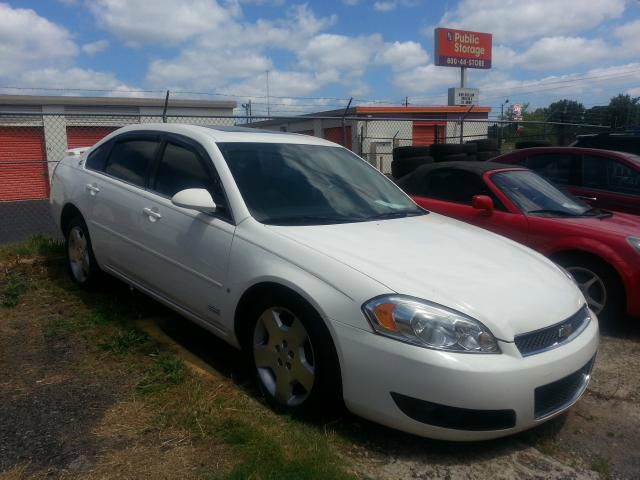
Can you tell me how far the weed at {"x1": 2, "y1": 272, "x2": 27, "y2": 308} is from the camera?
5.15m

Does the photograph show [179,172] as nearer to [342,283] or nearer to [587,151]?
[342,283]

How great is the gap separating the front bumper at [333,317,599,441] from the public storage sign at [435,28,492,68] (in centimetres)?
3940

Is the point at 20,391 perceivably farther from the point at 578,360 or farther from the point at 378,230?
the point at 578,360

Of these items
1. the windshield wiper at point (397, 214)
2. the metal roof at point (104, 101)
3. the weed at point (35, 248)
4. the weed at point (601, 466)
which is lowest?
the weed at point (601, 466)

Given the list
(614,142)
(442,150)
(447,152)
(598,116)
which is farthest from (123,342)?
(598,116)

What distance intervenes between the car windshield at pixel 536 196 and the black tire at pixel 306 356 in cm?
332

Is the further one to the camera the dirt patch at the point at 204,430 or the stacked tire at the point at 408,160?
the stacked tire at the point at 408,160

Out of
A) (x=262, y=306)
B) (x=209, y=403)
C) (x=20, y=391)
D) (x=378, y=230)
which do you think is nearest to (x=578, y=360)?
(x=378, y=230)

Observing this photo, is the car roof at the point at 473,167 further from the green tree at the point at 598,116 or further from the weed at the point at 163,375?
the green tree at the point at 598,116

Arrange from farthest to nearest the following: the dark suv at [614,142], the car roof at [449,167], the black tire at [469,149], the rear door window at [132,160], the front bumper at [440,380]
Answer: the black tire at [469,149] < the dark suv at [614,142] < the car roof at [449,167] < the rear door window at [132,160] < the front bumper at [440,380]

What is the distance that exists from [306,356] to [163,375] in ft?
3.35

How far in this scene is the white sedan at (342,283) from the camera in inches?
113

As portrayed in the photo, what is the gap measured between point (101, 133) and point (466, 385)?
22.3 m

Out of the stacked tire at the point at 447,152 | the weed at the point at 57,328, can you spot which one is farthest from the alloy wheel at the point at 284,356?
the stacked tire at the point at 447,152
